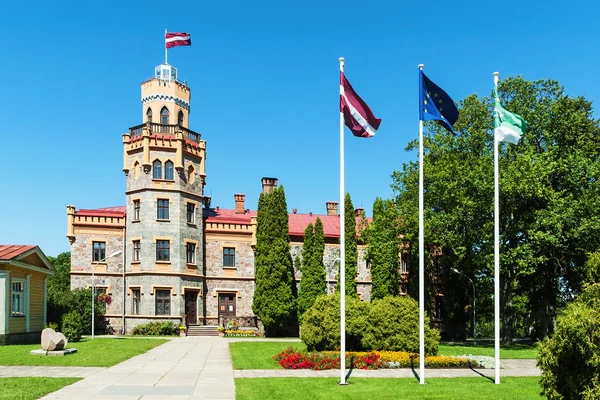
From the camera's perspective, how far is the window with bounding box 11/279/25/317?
94.7 feet

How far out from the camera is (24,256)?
29125mm

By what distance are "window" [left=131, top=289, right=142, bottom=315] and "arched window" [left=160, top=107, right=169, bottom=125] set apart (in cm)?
1252

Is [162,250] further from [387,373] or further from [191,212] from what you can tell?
[387,373]

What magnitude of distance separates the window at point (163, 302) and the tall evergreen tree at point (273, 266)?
5.84 m

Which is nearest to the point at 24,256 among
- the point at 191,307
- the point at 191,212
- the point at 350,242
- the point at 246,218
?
the point at 191,212

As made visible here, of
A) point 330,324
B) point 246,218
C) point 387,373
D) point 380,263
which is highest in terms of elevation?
point 246,218

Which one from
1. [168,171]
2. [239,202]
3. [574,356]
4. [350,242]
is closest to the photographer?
[574,356]

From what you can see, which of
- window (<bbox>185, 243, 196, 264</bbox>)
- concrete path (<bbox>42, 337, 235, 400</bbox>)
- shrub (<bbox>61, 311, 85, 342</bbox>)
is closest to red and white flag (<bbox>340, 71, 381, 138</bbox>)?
concrete path (<bbox>42, 337, 235, 400</bbox>)

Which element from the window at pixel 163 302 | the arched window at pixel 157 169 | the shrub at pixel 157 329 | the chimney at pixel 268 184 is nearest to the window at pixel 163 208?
the arched window at pixel 157 169

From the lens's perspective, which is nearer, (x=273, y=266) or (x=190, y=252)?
(x=273, y=266)

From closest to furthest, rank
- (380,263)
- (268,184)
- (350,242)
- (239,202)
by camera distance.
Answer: (380,263)
(350,242)
(268,184)
(239,202)

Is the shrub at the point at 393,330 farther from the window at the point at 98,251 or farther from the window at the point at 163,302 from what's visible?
the window at the point at 98,251

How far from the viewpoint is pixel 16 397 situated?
41.0 feet

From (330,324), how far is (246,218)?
963 inches
